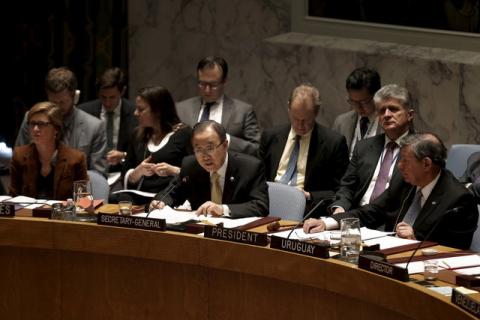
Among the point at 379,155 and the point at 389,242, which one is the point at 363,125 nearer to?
the point at 379,155

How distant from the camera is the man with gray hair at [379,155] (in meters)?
6.43

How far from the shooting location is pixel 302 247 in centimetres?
495

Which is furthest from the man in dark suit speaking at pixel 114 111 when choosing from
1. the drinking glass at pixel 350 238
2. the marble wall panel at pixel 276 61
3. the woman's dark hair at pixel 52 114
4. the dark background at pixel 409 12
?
the drinking glass at pixel 350 238

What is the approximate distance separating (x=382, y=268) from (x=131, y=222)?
57.2 inches

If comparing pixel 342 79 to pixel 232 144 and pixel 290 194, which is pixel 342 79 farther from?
pixel 290 194

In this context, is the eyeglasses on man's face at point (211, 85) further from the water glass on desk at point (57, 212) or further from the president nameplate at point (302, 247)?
the president nameplate at point (302, 247)

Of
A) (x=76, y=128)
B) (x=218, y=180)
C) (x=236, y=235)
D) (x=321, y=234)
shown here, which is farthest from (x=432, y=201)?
(x=76, y=128)

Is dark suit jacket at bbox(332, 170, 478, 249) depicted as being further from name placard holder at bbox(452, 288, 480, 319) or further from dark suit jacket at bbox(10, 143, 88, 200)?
dark suit jacket at bbox(10, 143, 88, 200)

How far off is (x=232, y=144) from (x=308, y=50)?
4.42 feet

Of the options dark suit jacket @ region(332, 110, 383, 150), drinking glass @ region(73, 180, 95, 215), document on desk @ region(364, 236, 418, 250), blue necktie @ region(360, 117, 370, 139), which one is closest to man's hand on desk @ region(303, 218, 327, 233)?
document on desk @ region(364, 236, 418, 250)

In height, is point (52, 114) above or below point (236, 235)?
above

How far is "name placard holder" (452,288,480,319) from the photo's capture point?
400 centimetres

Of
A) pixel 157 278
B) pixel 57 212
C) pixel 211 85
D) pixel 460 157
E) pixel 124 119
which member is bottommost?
pixel 157 278

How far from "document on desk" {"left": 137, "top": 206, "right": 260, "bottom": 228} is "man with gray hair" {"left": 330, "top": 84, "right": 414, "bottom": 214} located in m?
0.84
